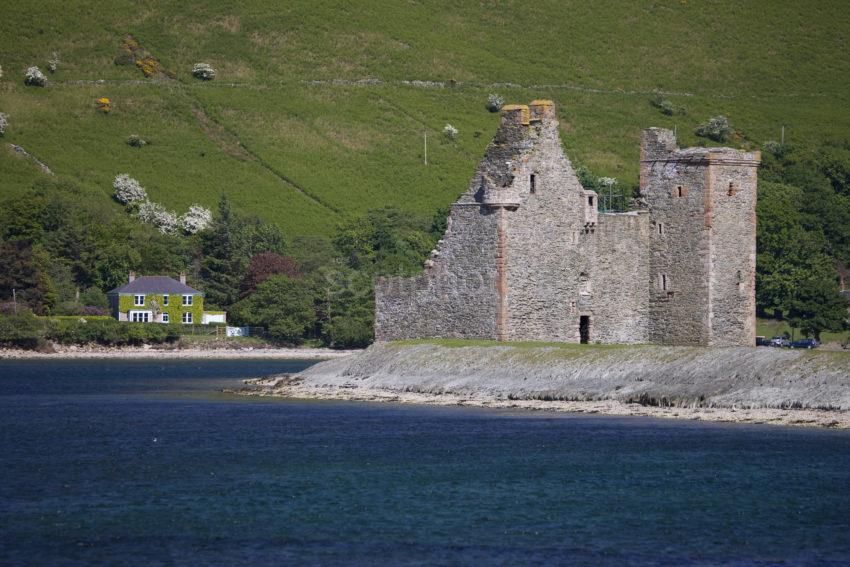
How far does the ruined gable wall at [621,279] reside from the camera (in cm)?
5391

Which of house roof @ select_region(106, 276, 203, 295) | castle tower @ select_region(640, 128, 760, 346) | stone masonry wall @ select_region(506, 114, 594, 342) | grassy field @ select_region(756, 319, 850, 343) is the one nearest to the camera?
stone masonry wall @ select_region(506, 114, 594, 342)

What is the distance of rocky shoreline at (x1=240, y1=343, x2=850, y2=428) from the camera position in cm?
4062

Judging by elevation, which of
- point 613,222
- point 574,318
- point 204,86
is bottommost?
point 574,318

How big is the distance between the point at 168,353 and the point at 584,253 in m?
48.0

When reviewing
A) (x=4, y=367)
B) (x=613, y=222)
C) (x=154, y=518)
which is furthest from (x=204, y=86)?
(x=154, y=518)

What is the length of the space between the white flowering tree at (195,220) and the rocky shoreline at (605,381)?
6331 cm

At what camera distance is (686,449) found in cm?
3625

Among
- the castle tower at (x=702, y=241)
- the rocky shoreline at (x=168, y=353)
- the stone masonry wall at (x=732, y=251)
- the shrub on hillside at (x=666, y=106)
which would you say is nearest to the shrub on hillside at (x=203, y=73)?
the shrub on hillside at (x=666, y=106)

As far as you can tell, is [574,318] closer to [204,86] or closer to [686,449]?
[686,449]

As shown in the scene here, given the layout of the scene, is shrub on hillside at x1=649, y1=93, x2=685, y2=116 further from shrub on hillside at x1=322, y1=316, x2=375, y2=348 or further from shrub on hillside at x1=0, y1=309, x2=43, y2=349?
shrub on hillside at x1=0, y1=309, x2=43, y2=349

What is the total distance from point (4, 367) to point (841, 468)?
187 feet

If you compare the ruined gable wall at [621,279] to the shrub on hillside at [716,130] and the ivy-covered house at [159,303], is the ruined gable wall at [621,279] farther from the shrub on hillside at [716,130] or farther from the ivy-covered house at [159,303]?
the shrub on hillside at [716,130]

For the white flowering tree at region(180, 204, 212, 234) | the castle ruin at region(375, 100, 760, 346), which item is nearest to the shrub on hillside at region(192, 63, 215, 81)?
the white flowering tree at region(180, 204, 212, 234)

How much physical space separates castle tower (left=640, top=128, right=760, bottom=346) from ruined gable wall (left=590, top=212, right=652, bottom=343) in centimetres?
44
